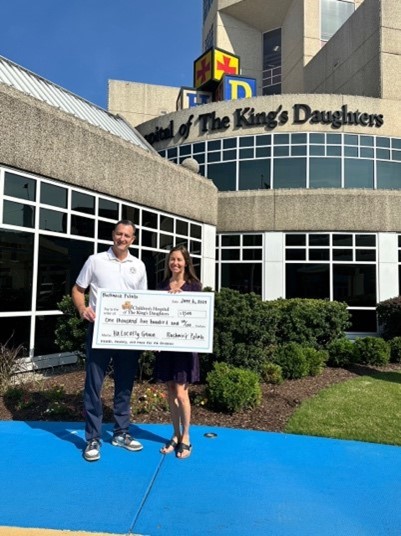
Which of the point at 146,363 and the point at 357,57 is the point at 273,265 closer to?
the point at 146,363

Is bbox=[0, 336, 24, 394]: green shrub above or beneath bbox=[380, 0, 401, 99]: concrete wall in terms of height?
beneath

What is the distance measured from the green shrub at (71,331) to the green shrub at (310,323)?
418cm

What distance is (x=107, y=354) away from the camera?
165 inches

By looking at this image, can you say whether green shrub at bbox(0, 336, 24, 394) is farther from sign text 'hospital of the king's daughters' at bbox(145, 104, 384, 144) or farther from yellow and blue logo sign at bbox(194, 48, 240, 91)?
yellow and blue logo sign at bbox(194, 48, 240, 91)

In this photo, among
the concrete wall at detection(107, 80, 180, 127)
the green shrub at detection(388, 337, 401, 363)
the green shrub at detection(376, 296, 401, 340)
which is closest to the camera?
the green shrub at detection(388, 337, 401, 363)

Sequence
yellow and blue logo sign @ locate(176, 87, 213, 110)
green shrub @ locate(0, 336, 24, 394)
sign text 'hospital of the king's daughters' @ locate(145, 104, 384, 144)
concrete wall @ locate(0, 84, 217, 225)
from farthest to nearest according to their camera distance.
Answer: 1. yellow and blue logo sign @ locate(176, 87, 213, 110)
2. sign text 'hospital of the king's daughters' @ locate(145, 104, 384, 144)
3. concrete wall @ locate(0, 84, 217, 225)
4. green shrub @ locate(0, 336, 24, 394)

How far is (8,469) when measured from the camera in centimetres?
380

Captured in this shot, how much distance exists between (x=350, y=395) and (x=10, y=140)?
7.24 m

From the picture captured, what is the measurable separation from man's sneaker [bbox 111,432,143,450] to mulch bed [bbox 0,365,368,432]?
86 centimetres

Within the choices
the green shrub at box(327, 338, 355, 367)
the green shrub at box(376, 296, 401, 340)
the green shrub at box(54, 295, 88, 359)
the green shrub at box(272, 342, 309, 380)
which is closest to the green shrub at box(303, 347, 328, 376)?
the green shrub at box(272, 342, 309, 380)

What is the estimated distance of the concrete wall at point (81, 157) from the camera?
8.00 metres

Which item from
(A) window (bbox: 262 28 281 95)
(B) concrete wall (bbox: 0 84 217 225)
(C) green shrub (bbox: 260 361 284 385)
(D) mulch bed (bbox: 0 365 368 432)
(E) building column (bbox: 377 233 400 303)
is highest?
(A) window (bbox: 262 28 281 95)

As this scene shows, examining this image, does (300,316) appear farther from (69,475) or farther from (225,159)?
(225,159)

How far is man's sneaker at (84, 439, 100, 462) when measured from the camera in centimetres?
397
